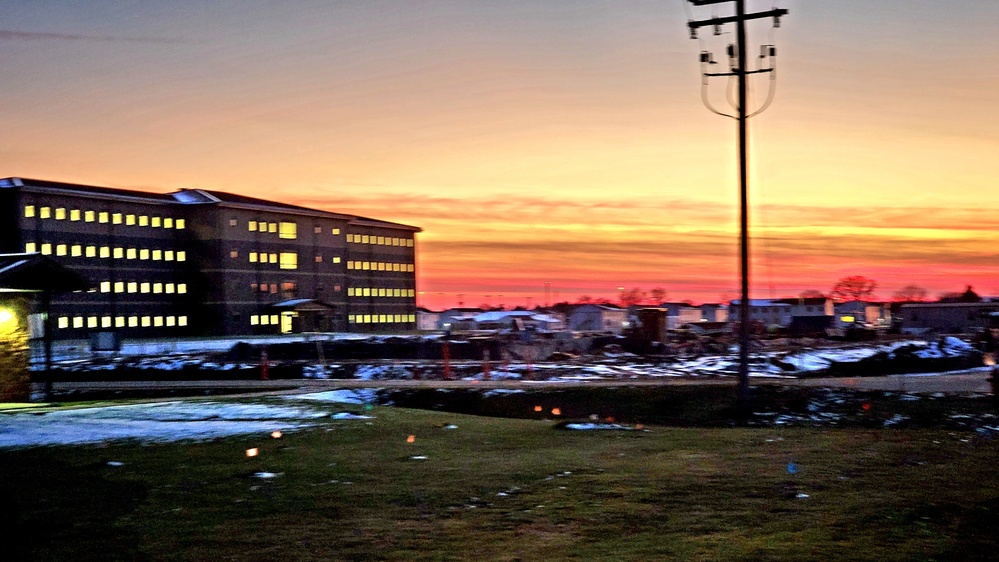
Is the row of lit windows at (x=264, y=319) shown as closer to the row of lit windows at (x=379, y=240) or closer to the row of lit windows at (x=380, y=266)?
the row of lit windows at (x=380, y=266)

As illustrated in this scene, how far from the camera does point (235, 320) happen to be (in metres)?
94.8

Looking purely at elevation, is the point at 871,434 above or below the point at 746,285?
below

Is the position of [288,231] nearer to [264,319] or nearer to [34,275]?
[264,319]

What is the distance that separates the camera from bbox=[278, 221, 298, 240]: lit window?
100906mm

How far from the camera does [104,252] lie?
87.9 m

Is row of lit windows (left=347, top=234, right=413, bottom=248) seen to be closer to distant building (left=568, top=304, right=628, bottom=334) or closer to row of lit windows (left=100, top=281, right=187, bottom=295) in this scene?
row of lit windows (left=100, top=281, right=187, bottom=295)

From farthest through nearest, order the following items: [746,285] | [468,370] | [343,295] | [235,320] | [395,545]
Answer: [343,295]
[235,320]
[468,370]
[746,285]
[395,545]

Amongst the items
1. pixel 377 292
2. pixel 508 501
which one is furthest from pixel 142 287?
pixel 508 501

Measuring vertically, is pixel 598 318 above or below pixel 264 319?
below

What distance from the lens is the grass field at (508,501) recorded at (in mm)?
7762

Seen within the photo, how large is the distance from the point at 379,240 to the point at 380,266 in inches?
125

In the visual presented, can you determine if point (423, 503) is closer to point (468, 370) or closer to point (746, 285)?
point (746, 285)

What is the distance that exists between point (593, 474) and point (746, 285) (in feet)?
43.1

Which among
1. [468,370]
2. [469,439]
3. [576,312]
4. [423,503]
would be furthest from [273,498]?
[576,312]
